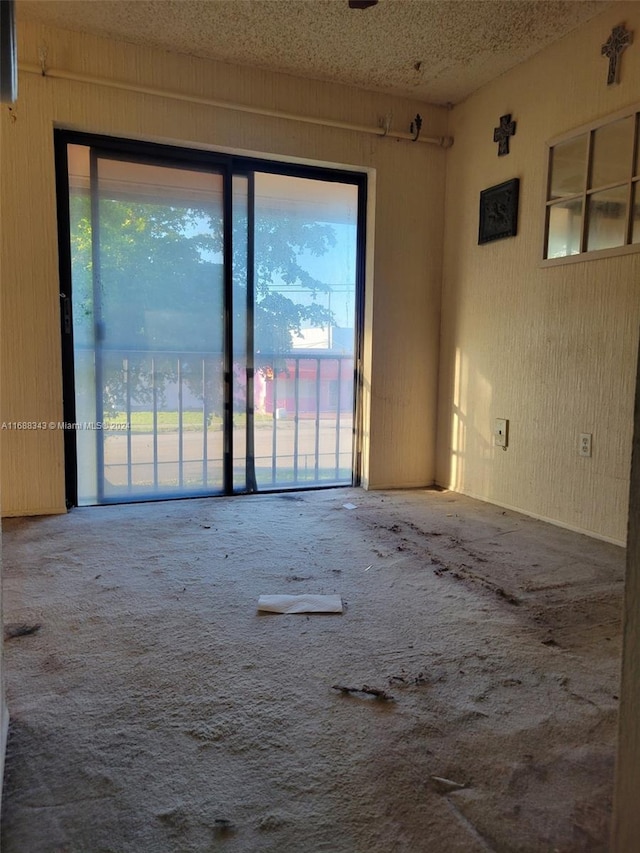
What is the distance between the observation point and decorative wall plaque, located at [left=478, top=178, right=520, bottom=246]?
2834mm

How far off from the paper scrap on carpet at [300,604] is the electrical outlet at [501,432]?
5.28 feet

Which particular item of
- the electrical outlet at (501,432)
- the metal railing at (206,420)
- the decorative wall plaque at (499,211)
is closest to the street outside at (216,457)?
the metal railing at (206,420)

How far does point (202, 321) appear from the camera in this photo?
9.93ft

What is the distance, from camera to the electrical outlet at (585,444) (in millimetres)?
2457

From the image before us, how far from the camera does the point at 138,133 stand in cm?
271

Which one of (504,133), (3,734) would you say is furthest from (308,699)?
(504,133)

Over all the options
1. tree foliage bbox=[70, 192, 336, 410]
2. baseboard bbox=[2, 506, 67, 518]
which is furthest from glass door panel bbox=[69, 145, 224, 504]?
baseboard bbox=[2, 506, 67, 518]

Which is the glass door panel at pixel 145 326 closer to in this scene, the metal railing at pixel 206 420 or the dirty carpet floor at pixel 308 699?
the metal railing at pixel 206 420

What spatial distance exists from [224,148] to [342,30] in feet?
2.69

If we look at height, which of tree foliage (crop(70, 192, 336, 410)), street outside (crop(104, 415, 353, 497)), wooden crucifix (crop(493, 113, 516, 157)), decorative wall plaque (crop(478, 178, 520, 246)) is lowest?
street outside (crop(104, 415, 353, 497))

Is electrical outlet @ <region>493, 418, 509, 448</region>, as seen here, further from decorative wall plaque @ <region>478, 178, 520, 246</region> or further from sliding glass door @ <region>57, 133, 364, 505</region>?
decorative wall plaque @ <region>478, 178, 520, 246</region>

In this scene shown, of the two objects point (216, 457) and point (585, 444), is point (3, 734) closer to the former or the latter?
point (216, 457)

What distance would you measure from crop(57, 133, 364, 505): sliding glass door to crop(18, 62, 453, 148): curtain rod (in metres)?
0.26

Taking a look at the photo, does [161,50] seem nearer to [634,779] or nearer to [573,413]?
[573,413]
